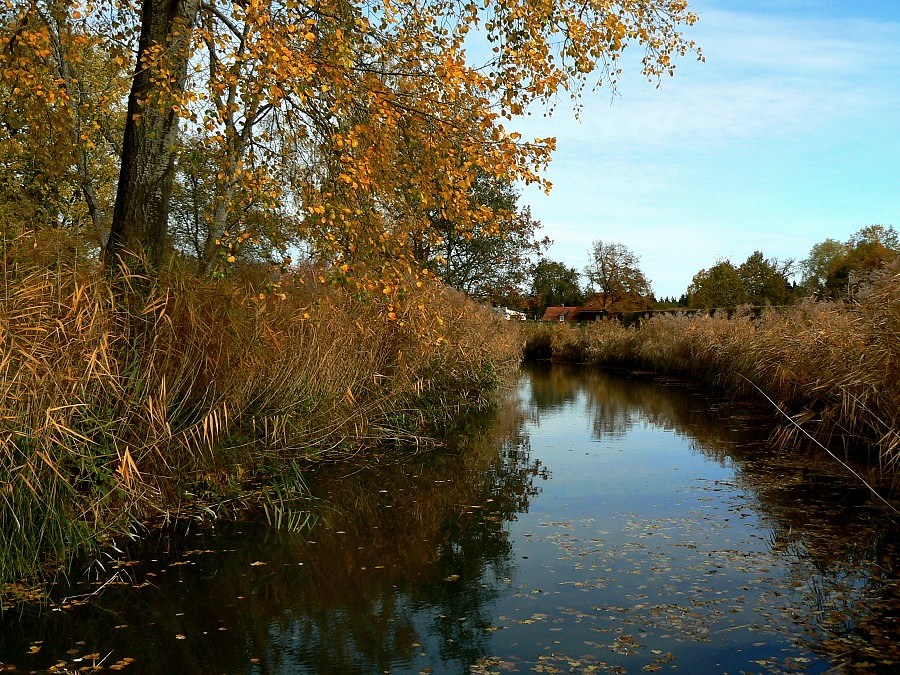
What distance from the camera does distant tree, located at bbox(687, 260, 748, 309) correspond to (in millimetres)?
55469

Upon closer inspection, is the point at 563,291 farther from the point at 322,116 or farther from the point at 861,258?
the point at 322,116

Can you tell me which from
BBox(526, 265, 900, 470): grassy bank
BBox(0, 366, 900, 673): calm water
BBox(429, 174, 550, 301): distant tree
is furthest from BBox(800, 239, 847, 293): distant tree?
BBox(0, 366, 900, 673): calm water

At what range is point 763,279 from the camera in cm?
5862

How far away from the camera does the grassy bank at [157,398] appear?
205 inches

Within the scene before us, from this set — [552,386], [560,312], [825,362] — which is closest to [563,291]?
[560,312]

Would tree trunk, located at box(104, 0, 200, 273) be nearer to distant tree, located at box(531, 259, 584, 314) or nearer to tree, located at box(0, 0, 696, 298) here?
tree, located at box(0, 0, 696, 298)

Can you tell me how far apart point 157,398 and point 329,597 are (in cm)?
245

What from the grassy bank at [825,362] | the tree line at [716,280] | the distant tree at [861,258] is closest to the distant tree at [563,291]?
the tree line at [716,280]

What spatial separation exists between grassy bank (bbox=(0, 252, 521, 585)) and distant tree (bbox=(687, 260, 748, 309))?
4937cm

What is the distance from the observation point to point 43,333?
218 inches

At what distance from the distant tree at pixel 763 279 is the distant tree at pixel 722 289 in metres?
0.88

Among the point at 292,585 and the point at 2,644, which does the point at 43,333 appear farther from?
the point at 292,585

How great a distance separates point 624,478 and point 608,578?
13.2 feet

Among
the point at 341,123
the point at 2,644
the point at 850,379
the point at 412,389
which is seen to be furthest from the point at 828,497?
the point at 2,644
